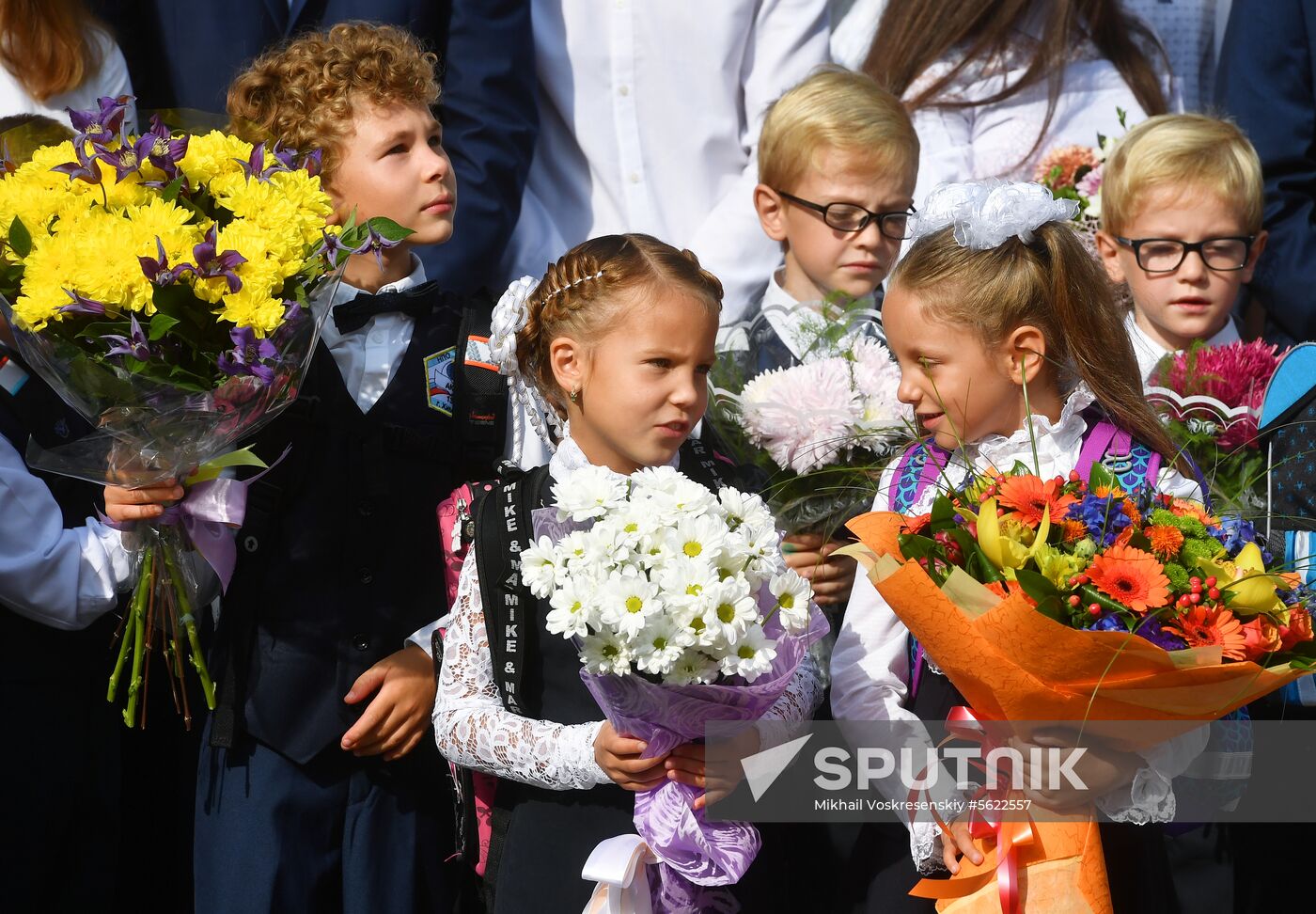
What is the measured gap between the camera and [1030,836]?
249 cm

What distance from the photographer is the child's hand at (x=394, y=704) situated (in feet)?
10.1

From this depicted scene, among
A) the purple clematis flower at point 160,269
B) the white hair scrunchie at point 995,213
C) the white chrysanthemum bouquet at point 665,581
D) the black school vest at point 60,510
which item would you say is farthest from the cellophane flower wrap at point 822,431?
the black school vest at point 60,510

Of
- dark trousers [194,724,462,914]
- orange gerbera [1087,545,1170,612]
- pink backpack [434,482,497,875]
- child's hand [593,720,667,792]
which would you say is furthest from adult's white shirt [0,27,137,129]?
orange gerbera [1087,545,1170,612]

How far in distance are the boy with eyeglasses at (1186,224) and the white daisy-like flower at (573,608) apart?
85.9 inches

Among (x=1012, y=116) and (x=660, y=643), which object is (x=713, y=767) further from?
(x=1012, y=116)

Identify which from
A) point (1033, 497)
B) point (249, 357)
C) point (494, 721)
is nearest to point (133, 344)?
point (249, 357)

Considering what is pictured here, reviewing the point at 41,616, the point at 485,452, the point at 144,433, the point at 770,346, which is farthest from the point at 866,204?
the point at 41,616

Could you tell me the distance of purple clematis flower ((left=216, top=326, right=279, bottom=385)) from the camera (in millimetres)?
2666

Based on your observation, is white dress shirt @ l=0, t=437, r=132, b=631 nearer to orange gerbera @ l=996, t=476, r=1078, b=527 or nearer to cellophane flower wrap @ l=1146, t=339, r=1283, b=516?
orange gerbera @ l=996, t=476, r=1078, b=527

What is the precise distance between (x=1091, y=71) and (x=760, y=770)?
3.18 m

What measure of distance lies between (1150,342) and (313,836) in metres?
2.64

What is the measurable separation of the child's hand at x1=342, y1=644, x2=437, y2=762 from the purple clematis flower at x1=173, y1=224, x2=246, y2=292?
0.95m

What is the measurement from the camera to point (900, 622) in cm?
289

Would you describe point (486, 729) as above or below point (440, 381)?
below
